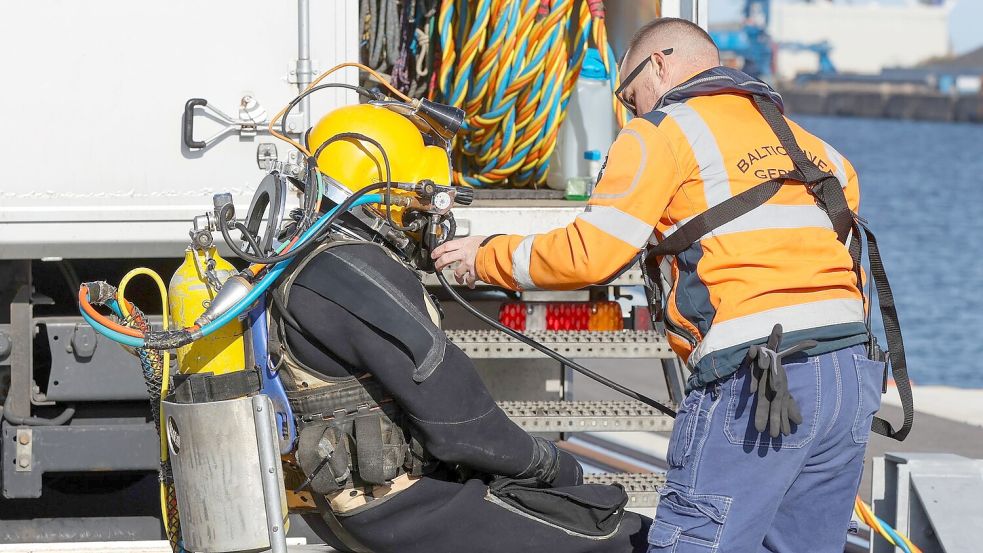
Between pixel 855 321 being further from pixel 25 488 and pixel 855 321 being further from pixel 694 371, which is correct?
pixel 25 488

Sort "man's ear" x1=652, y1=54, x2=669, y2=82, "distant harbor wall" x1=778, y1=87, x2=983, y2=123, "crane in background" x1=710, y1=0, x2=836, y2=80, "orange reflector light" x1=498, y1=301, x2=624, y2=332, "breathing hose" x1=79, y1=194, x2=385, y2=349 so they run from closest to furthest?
"breathing hose" x1=79, y1=194, x2=385, y2=349 → "man's ear" x1=652, y1=54, x2=669, y2=82 → "orange reflector light" x1=498, y1=301, x2=624, y2=332 → "crane in background" x1=710, y1=0, x2=836, y2=80 → "distant harbor wall" x1=778, y1=87, x2=983, y2=123

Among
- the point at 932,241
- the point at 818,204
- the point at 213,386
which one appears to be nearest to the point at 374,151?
the point at 213,386

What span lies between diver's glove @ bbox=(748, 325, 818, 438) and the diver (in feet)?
1.83

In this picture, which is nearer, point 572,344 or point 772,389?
point 772,389

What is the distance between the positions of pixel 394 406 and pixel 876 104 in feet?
310

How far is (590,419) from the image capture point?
420cm

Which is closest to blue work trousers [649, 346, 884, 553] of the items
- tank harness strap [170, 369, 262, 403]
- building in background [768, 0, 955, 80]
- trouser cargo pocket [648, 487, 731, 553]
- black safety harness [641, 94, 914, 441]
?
trouser cargo pocket [648, 487, 731, 553]

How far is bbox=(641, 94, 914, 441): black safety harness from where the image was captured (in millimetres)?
2871

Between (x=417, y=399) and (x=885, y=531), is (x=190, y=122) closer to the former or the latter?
(x=417, y=399)

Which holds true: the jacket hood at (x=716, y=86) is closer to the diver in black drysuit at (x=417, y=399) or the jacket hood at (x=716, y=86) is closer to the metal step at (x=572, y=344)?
the diver in black drysuit at (x=417, y=399)

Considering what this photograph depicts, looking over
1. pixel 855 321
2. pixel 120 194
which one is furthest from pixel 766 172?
pixel 120 194

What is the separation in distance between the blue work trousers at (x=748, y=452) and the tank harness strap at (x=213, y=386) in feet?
3.17

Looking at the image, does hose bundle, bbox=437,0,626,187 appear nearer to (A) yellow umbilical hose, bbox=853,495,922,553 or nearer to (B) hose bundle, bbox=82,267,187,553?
(A) yellow umbilical hose, bbox=853,495,922,553

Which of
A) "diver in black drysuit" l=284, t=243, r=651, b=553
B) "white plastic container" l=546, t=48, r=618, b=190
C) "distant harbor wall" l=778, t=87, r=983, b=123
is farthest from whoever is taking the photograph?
"distant harbor wall" l=778, t=87, r=983, b=123
